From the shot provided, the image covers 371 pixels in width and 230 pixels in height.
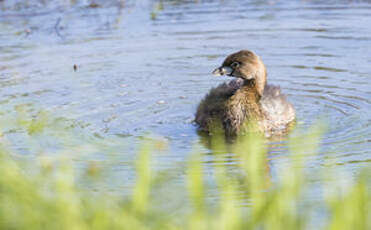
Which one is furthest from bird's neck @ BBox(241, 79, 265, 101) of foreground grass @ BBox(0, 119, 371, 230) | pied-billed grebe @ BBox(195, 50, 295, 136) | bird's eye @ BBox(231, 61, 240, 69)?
foreground grass @ BBox(0, 119, 371, 230)

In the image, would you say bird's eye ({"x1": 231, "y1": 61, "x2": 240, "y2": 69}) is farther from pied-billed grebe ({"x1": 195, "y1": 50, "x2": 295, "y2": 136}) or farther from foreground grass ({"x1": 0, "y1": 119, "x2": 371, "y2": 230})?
foreground grass ({"x1": 0, "y1": 119, "x2": 371, "y2": 230})

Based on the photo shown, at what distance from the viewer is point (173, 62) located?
11414 mm

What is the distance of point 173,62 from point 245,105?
9.52 ft

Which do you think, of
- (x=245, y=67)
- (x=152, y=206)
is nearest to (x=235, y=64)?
(x=245, y=67)

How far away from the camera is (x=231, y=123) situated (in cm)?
854

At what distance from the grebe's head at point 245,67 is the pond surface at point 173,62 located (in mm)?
706

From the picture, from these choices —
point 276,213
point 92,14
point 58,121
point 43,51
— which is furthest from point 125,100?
point 276,213

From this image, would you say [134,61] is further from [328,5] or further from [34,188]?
[34,188]

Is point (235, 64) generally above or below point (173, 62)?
above

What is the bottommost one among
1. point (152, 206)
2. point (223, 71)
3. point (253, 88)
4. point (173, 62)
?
point (173, 62)

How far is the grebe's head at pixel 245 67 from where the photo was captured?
8984mm

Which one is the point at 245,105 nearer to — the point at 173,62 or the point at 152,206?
the point at 173,62

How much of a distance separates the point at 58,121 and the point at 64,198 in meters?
5.37

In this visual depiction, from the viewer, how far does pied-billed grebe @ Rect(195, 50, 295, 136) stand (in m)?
8.55
